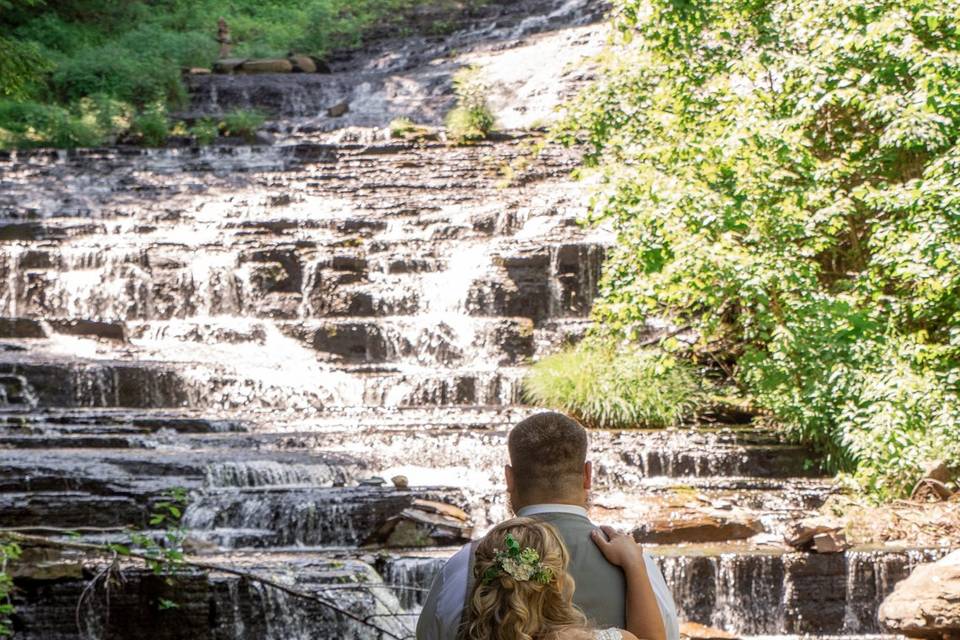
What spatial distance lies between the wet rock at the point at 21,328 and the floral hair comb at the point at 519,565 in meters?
14.9

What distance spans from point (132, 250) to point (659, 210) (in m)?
9.31

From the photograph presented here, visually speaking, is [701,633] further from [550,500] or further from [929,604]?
[550,500]

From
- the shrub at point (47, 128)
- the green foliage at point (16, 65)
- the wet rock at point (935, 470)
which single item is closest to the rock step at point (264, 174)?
the shrub at point (47, 128)

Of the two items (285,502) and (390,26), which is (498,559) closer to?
(285,502)

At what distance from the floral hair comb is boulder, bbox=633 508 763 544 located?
7731mm

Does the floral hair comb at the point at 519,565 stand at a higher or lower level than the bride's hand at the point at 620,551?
higher

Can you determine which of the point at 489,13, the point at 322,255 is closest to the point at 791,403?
the point at 322,255

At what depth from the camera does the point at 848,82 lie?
39.8 feet

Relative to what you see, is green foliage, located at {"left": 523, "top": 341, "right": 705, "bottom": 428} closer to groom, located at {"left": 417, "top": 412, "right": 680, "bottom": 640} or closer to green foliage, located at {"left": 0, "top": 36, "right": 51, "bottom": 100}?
green foliage, located at {"left": 0, "top": 36, "right": 51, "bottom": 100}

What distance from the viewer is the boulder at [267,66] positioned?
97.7 ft

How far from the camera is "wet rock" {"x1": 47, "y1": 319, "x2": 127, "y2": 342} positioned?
16.4 m

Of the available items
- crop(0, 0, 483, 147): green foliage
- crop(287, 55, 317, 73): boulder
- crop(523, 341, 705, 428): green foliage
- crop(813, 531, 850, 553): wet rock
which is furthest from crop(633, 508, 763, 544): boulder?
crop(287, 55, 317, 73): boulder

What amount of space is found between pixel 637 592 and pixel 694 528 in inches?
303

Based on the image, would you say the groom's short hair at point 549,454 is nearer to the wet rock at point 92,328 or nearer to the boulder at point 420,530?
the boulder at point 420,530
